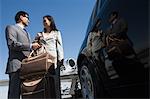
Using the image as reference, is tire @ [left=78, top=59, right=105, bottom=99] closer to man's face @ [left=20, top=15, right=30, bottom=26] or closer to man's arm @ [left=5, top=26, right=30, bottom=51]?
man's arm @ [left=5, top=26, right=30, bottom=51]

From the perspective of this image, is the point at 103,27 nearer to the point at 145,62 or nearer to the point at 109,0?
the point at 109,0

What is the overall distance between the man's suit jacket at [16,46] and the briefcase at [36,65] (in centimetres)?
24

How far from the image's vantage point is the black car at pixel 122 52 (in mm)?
2340

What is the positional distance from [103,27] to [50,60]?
161cm

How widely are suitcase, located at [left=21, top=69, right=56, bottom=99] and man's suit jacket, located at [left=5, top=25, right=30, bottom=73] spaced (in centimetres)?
38

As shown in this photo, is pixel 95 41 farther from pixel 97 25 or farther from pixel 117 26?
pixel 117 26

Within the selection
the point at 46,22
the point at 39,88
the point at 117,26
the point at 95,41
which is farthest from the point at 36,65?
the point at 117,26

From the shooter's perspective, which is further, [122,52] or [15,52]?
[15,52]

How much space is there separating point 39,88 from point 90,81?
0.94 metres

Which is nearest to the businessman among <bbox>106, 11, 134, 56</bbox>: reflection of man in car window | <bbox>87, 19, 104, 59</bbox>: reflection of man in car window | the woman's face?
the woman's face

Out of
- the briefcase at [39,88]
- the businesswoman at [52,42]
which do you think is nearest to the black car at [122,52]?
the briefcase at [39,88]

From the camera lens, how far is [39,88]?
4.46m

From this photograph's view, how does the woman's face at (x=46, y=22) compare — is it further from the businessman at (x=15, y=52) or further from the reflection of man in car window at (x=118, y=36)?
the reflection of man in car window at (x=118, y=36)

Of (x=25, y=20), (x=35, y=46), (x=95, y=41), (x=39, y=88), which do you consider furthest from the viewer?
(x=25, y=20)
